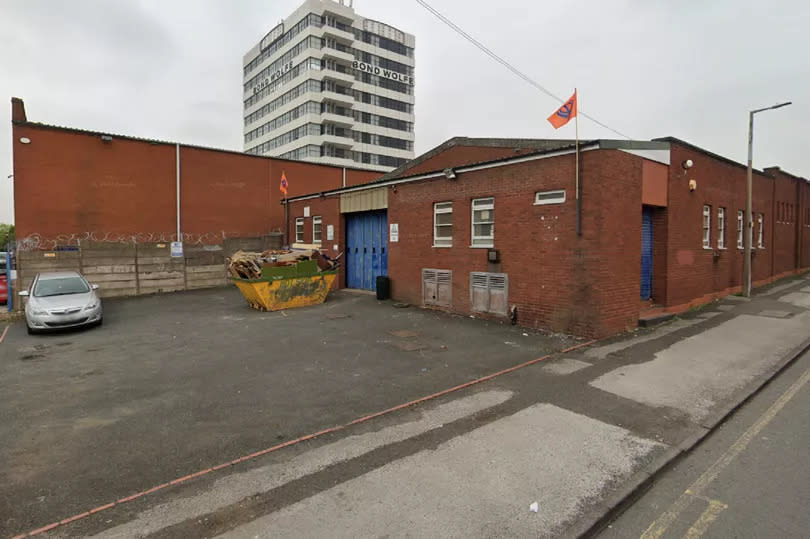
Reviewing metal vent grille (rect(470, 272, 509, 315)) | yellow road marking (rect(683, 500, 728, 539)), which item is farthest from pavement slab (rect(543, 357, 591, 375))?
yellow road marking (rect(683, 500, 728, 539))

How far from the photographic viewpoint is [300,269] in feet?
46.8

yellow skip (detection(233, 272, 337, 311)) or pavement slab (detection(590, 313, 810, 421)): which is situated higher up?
yellow skip (detection(233, 272, 337, 311))

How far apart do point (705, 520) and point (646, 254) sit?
10.1 meters

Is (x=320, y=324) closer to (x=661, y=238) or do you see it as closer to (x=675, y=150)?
(x=661, y=238)

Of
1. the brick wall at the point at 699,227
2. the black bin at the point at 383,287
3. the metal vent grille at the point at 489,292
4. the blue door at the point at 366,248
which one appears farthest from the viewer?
the blue door at the point at 366,248

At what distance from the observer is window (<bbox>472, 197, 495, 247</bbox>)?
11.6m

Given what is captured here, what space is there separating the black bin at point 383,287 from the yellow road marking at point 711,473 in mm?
11135

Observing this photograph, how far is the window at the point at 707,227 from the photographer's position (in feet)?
45.6

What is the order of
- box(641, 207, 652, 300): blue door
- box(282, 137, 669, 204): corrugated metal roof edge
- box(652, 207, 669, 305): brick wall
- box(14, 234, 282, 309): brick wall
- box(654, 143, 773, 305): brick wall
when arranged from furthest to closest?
box(14, 234, 282, 309): brick wall, box(654, 143, 773, 305): brick wall, box(641, 207, 652, 300): blue door, box(652, 207, 669, 305): brick wall, box(282, 137, 669, 204): corrugated metal roof edge

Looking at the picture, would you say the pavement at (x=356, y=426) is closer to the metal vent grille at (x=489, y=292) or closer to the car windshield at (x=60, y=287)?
the metal vent grille at (x=489, y=292)

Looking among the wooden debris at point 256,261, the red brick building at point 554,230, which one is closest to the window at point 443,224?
the red brick building at point 554,230

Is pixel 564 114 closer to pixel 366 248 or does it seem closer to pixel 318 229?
pixel 366 248

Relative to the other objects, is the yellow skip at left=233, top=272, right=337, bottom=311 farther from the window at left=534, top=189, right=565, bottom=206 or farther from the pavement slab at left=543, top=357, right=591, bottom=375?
the pavement slab at left=543, top=357, right=591, bottom=375

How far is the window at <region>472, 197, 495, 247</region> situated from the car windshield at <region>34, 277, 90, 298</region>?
463 inches
